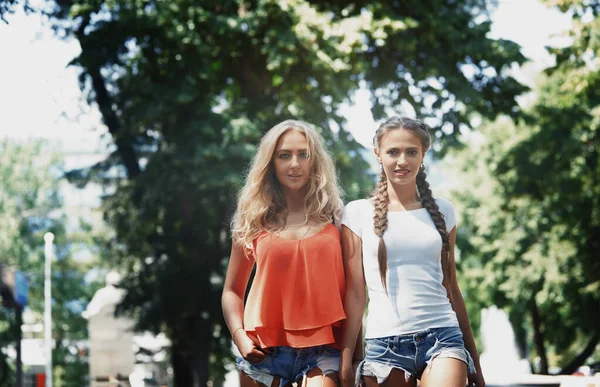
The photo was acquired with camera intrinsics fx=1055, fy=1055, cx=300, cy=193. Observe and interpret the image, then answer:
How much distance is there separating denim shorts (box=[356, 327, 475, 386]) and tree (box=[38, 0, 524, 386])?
12385 mm

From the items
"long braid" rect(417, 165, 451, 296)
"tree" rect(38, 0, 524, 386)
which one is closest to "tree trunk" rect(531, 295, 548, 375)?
"tree" rect(38, 0, 524, 386)

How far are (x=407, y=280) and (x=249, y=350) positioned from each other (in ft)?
2.60

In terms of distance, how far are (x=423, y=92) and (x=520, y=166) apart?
553 cm

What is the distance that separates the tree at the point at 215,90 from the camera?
1752cm

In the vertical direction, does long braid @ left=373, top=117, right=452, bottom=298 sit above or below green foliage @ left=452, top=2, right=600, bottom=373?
below

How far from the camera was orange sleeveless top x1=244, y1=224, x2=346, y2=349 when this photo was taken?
4832mm

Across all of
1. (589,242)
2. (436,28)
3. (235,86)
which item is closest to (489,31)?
(436,28)

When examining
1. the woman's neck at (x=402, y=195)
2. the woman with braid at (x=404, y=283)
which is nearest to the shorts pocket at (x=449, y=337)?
the woman with braid at (x=404, y=283)

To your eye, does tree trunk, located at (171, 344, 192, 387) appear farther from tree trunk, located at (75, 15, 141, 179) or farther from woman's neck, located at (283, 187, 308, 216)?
woman's neck, located at (283, 187, 308, 216)

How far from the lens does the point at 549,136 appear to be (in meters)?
23.9

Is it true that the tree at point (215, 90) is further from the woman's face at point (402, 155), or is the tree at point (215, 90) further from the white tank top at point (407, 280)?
the white tank top at point (407, 280)

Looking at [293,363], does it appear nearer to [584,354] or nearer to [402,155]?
[402,155]

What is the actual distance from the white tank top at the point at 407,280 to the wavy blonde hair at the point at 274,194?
180mm

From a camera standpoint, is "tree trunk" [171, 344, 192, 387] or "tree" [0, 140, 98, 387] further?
"tree" [0, 140, 98, 387]
